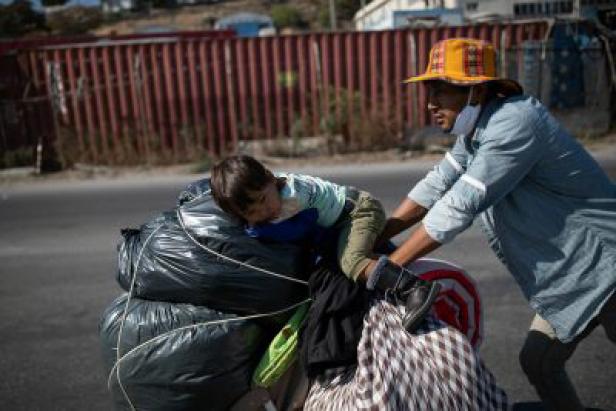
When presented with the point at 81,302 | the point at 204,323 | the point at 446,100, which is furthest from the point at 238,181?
the point at 81,302

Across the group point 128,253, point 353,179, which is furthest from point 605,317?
point 353,179

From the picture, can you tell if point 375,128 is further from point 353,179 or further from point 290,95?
point 353,179

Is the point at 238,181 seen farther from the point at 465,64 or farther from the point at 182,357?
the point at 465,64

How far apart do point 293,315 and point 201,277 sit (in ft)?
1.21

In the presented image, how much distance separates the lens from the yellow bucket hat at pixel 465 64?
2.22 m

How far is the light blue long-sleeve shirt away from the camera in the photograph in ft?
7.19

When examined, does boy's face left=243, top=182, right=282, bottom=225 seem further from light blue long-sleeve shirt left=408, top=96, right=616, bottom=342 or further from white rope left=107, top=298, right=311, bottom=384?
light blue long-sleeve shirt left=408, top=96, right=616, bottom=342

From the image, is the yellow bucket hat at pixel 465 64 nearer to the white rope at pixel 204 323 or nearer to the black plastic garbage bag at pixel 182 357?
the white rope at pixel 204 323

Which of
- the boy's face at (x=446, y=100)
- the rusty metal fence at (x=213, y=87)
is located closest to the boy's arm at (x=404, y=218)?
the boy's face at (x=446, y=100)

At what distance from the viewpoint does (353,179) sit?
9.89 metres

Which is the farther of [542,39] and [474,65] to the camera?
[542,39]

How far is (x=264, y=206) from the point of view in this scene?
2246mm

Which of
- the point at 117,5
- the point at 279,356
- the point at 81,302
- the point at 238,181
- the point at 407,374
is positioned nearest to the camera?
the point at 407,374

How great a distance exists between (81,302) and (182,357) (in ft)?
9.77
